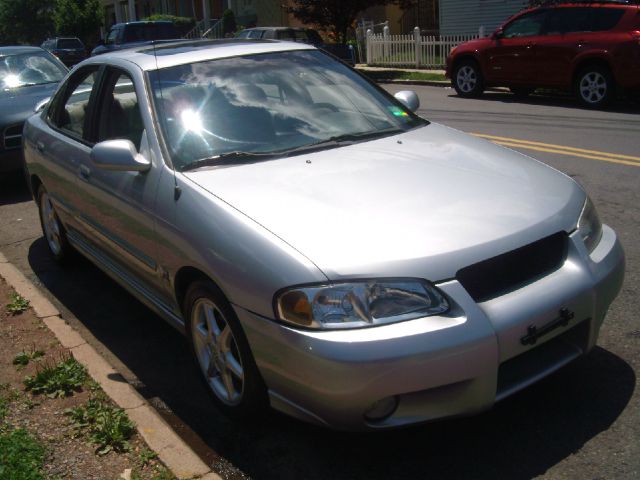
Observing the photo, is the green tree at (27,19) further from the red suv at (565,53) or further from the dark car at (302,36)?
the red suv at (565,53)

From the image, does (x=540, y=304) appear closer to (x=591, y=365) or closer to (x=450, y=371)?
(x=450, y=371)

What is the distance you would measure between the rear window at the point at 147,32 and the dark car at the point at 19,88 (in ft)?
47.6

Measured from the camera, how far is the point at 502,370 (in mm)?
3102

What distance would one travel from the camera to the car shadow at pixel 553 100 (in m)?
12.8

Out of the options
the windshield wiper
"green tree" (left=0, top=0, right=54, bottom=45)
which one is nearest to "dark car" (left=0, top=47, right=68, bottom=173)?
the windshield wiper

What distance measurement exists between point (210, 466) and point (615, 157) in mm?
6857

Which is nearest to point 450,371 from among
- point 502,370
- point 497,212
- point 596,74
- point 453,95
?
point 502,370

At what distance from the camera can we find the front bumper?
9.27 feet

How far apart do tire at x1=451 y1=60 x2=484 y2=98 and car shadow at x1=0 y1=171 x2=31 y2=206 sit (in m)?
9.19

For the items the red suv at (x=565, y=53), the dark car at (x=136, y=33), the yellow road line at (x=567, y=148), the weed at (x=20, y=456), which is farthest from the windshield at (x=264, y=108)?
the dark car at (x=136, y=33)

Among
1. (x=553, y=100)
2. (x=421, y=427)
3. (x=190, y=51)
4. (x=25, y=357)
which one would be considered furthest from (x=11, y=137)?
(x=553, y=100)

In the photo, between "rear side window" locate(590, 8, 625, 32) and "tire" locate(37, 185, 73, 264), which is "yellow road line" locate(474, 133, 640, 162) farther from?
"tire" locate(37, 185, 73, 264)

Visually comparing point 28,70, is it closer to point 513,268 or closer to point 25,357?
point 25,357

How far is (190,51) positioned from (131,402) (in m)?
2.13
